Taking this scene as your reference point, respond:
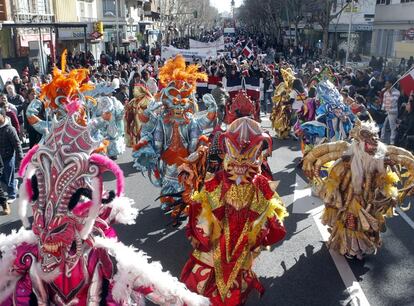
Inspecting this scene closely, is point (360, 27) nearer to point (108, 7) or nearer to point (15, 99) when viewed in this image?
point (108, 7)

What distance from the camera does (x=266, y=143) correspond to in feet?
14.0

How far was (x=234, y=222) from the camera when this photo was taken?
4078 millimetres

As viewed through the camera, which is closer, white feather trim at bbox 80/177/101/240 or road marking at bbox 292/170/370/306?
white feather trim at bbox 80/177/101/240

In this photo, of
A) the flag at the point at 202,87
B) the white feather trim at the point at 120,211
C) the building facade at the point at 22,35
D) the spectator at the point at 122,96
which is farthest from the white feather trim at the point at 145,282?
the building facade at the point at 22,35

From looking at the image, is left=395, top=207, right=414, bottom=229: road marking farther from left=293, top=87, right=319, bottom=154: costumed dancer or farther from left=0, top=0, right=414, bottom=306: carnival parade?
left=293, top=87, right=319, bottom=154: costumed dancer

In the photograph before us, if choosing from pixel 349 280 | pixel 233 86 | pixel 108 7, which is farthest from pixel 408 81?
pixel 108 7

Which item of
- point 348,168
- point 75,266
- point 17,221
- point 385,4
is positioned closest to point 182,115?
point 348,168

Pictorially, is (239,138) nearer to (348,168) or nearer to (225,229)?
(225,229)

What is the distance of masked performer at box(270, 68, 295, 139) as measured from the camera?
38.4ft

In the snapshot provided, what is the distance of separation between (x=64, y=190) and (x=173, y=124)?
3688 millimetres

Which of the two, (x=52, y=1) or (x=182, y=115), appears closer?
(x=182, y=115)

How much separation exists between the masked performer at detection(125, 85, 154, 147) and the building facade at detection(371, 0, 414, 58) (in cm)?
1916

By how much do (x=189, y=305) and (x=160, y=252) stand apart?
112 inches

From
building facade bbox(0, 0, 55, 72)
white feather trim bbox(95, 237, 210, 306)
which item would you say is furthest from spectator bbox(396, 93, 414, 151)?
building facade bbox(0, 0, 55, 72)
